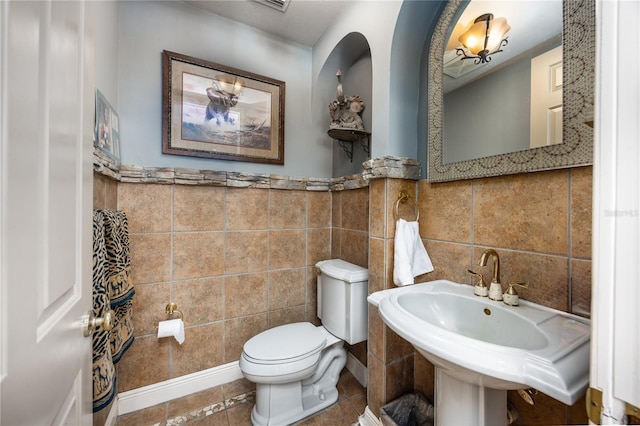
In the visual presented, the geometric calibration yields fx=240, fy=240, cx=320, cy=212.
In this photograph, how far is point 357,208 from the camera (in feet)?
5.55

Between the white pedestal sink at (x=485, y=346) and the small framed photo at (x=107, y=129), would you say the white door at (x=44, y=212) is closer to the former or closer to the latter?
the small framed photo at (x=107, y=129)

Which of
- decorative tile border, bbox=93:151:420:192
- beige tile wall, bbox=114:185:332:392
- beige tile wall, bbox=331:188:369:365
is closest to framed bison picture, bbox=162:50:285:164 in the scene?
decorative tile border, bbox=93:151:420:192

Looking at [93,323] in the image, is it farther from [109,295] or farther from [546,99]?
[546,99]

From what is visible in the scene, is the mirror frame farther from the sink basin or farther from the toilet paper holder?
the toilet paper holder

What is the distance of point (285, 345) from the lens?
4.36ft

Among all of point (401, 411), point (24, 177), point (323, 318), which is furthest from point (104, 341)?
point (401, 411)

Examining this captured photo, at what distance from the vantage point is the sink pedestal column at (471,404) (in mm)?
744

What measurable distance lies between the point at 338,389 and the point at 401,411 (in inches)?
20.1

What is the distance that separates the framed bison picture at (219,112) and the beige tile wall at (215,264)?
0.27m

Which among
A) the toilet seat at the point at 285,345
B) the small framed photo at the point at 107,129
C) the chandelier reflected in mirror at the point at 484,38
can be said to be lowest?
the toilet seat at the point at 285,345

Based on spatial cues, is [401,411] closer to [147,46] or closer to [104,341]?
[104,341]

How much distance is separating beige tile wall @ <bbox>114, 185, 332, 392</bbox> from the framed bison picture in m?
0.27

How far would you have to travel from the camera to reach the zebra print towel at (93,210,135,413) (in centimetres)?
80

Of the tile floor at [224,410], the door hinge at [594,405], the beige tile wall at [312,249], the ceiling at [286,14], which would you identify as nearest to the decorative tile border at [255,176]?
the beige tile wall at [312,249]
